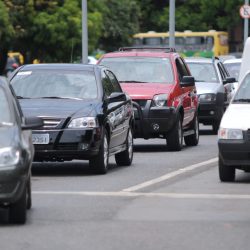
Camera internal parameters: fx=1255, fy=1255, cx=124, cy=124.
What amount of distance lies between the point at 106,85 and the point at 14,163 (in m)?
6.63

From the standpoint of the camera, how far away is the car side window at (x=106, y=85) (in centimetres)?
1758

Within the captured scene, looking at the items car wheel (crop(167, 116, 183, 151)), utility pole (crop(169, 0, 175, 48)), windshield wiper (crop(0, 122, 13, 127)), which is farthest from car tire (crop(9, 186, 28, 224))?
utility pole (crop(169, 0, 175, 48))

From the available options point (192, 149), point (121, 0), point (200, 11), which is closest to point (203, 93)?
point (192, 149)

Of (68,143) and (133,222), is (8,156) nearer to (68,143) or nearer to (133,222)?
(133,222)

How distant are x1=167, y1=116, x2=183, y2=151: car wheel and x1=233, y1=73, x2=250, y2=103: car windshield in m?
4.66

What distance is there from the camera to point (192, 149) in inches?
893

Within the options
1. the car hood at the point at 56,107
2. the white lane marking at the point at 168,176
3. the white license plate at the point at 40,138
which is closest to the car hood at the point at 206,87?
the white lane marking at the point at 168,176

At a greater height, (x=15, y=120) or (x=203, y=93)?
(x=15, y=120)

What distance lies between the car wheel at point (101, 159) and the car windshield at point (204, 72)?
37.6 feet

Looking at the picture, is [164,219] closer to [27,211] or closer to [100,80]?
[27,211]

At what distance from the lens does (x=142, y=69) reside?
22.4m

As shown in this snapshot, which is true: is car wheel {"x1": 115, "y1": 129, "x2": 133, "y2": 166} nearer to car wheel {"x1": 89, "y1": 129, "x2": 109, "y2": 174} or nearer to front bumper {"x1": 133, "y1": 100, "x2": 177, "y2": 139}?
car wheel {"x1": 89, "y1": 129, "x2": 109, "y2": 174}

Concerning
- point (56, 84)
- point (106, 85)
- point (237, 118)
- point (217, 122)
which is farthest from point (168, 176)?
point (217, 122)

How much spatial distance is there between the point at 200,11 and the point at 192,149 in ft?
189
